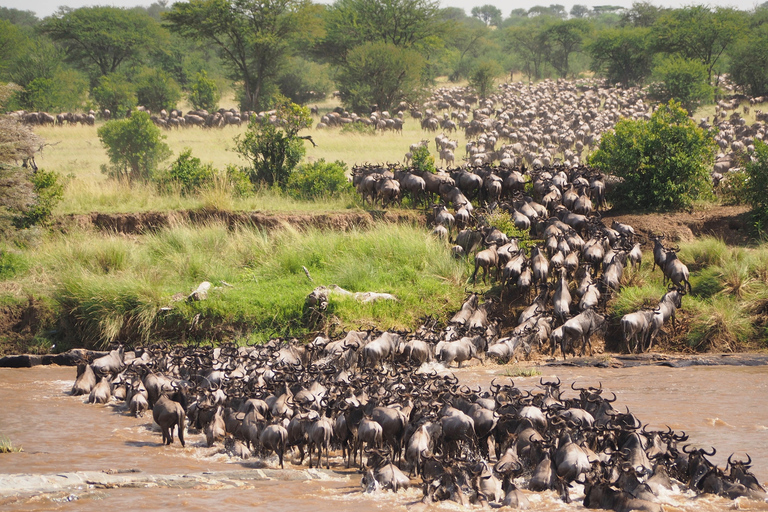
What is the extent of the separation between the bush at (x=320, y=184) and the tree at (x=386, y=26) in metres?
32.7

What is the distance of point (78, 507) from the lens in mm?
6441

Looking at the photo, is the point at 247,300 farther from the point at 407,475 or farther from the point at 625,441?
the point at 625,441

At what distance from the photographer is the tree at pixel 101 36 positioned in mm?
52219

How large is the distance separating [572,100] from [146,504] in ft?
155

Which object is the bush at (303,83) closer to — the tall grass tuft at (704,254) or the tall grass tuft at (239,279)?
the tall grass tuft at (239,279)

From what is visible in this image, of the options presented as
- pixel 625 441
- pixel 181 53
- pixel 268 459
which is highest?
pixel 181 53

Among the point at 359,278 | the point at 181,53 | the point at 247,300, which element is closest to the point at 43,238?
the point at 247,300

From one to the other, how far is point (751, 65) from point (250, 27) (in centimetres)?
3104

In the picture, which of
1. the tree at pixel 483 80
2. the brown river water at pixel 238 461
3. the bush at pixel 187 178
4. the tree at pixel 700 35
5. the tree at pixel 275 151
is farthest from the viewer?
the tree at pixel 483 80

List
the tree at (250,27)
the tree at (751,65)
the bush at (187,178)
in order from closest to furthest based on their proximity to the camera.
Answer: the bush at (187,178) → the tree at (250,27) → the tree at (751,65)

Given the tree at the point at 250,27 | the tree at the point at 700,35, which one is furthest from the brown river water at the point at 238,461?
the tree at the point at 700,35

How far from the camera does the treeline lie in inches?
1698

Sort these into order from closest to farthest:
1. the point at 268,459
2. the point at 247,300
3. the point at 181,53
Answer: the point at 268,459
the point at 247,300
the point at 181,53

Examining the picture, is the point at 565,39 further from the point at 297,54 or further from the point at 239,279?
the point at 239,279
